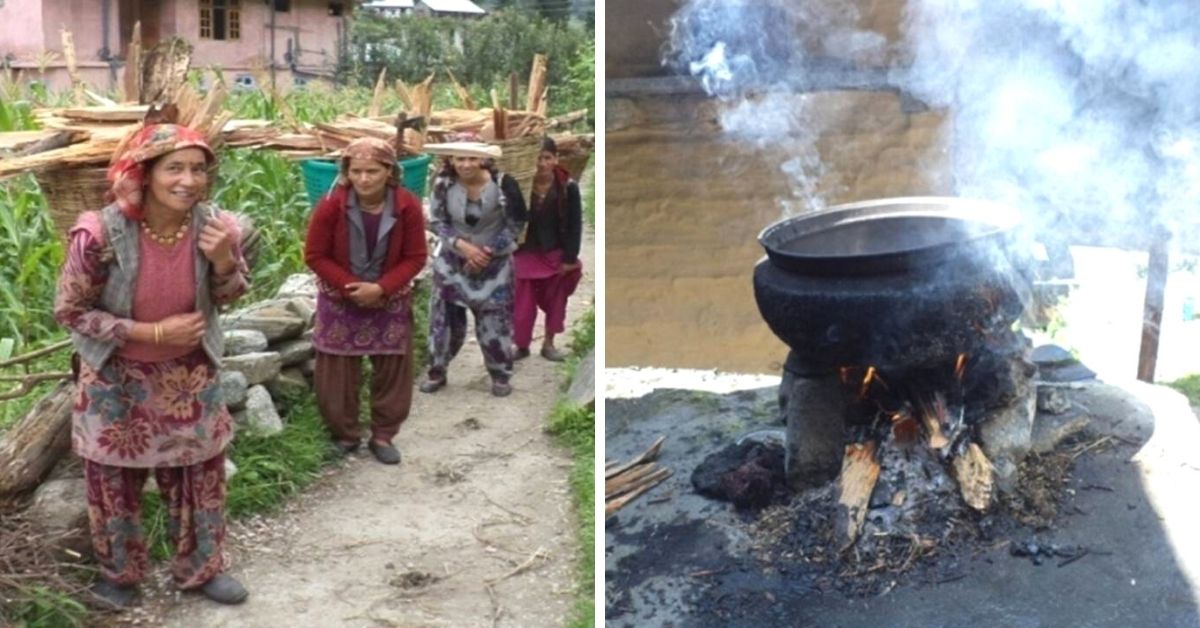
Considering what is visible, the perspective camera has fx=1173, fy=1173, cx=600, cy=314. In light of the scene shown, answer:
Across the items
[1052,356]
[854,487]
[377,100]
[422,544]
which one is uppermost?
[377,100]

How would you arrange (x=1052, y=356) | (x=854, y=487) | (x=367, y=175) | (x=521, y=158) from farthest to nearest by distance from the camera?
(x=521, y=158) → (x=1052, y=356) → (x=367, y=175) → (x=854, y=487)

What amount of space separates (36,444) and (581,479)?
1537 millimetres

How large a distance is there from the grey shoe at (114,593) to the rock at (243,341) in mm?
Result: 1124

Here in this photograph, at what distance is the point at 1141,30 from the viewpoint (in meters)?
3.04

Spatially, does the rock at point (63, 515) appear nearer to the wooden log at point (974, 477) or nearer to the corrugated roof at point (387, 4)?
the wooden log at point (974, 477)

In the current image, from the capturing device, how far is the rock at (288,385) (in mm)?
3828

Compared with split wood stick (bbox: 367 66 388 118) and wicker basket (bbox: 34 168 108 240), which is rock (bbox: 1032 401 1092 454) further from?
split wood stick (bbox: 367 66 388 118)

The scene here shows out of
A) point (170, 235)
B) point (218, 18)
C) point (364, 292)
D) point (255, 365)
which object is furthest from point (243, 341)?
point (218, 18)

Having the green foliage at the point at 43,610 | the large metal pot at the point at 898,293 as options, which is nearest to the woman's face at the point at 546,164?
the large metal pot at the point at 898,293

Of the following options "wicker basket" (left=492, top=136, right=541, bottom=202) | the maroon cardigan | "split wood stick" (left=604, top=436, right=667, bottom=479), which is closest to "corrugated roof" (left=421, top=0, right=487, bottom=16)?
"wicker basket" (left=492, top=136, right=541, bottom=202)

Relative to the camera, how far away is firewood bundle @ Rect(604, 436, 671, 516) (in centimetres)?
→ 323

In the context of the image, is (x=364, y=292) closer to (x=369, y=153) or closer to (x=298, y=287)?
(x=369, y=153)

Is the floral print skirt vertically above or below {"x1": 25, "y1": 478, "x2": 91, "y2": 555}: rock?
above

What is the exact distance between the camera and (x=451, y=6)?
22.3ft
